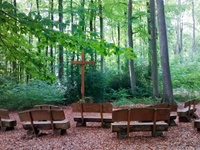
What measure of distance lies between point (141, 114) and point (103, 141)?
122 cm

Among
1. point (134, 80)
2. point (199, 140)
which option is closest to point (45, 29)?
point (199, 140)

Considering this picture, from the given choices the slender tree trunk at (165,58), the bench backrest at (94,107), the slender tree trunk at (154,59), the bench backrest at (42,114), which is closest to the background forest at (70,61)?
the slender tree trunk at (154,59)

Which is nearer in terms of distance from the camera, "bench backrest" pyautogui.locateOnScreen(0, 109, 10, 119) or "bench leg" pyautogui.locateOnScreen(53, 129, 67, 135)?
"bench leg" pyautogui.locateOnScreen(53, 129, 67, 135)

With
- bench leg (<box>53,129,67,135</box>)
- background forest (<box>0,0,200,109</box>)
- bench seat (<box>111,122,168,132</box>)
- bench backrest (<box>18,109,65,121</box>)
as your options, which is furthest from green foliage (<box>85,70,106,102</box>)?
bench seat (<box>111,122,168,132</box>)

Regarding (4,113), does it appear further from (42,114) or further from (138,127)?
(138,127)

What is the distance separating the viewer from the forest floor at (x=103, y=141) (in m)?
5.92

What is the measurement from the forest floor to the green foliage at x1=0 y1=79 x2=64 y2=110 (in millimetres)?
6557

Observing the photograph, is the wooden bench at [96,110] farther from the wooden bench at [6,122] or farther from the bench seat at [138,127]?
the wooden bench at [6,122]

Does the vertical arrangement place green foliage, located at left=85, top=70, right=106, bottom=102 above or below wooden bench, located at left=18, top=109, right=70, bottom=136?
above

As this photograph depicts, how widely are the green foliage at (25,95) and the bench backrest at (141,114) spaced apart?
8.89 meters

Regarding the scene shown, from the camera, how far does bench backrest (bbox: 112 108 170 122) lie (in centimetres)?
655

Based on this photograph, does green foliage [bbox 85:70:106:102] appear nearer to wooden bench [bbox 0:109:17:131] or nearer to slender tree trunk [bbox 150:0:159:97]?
slender tree trunk [bbox 150:0:159:97]

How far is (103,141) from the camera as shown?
6547 millimetres

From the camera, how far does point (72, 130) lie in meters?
8.24
